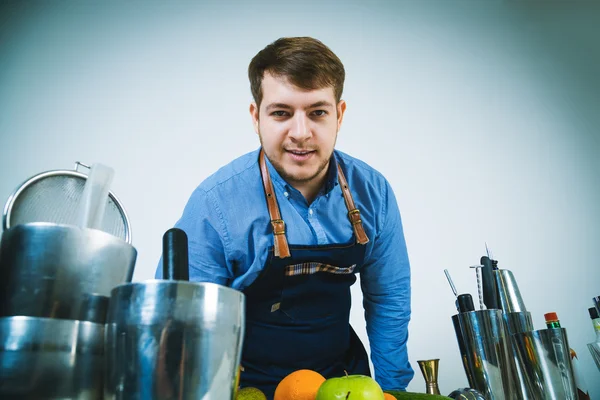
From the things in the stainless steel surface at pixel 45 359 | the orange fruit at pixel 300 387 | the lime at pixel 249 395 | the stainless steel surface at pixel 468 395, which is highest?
the stainless steel surface at pixel 45 359

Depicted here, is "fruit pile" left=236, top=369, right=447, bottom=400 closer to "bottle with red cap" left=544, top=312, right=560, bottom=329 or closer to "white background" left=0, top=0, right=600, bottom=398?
Answer: "bottle with red cap" left=544, top=312, right=560, bottom=329

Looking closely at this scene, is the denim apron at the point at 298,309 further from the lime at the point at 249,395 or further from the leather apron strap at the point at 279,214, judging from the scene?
the lime at the point at 249,395

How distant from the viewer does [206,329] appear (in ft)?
1.02

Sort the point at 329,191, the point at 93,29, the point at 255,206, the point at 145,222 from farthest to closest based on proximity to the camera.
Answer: the point at 93,29, the point at 145,222, the point at 329,191, the point at 255,206

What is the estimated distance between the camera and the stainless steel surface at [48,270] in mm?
313

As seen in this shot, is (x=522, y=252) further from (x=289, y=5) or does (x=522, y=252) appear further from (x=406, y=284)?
(x=289, y=5)

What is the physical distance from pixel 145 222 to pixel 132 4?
31.0 inches

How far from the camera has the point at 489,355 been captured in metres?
0.89

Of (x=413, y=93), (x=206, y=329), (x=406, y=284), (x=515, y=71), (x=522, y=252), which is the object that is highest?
(x=515, y=71)

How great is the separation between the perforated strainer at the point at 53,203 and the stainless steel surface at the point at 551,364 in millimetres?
720

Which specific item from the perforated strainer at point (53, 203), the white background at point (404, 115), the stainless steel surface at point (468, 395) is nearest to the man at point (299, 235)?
the white background at point (404, 115)

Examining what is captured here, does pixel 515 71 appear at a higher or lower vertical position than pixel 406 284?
higher

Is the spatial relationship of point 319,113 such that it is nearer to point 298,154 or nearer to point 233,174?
point 298,154

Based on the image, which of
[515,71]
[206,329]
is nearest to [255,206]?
[206,329]
